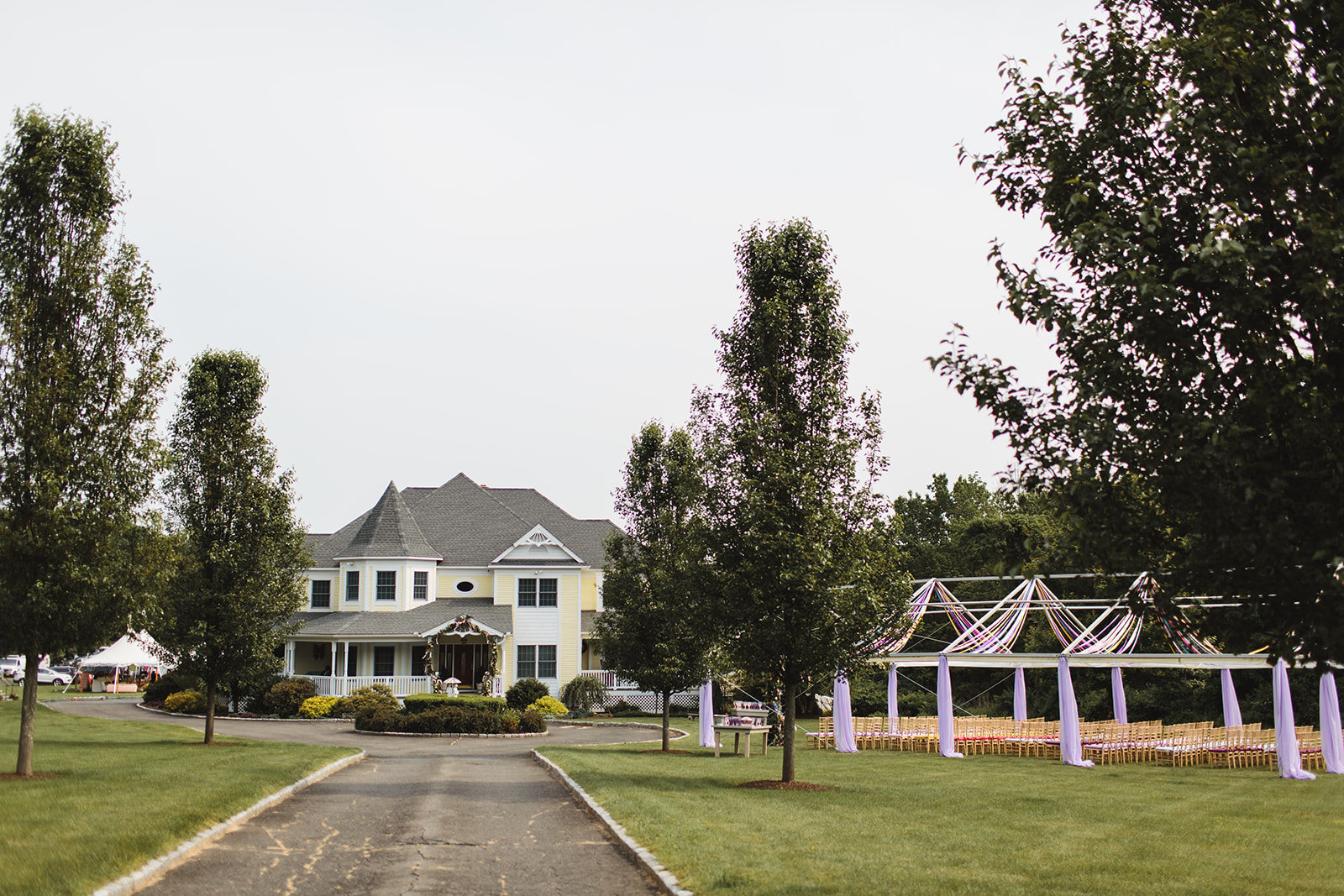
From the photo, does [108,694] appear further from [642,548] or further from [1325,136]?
[1325,136]

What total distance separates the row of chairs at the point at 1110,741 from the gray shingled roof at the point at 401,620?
1892cm

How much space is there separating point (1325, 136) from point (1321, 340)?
1482mm

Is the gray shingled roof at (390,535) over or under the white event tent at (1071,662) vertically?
over

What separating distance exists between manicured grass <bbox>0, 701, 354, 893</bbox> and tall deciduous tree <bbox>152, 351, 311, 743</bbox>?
2.57 metres

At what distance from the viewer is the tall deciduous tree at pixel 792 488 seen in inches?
704

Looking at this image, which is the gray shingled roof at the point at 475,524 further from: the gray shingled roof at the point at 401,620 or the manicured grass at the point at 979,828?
the manicured grass at the point at 979,828

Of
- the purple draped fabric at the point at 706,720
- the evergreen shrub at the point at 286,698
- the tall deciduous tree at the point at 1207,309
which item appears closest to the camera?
the tall deciduous tree at the point at 1207,309

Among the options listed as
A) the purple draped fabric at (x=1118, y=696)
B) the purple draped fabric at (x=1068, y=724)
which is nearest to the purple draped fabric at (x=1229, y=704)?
the purple draped fabric at (x=1118, y=696)

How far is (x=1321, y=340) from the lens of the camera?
7555 mm

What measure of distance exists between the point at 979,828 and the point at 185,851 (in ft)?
31.6

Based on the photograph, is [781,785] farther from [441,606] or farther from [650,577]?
[441,606]

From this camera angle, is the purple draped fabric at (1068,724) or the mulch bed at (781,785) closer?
the mulch bed at (781,785)

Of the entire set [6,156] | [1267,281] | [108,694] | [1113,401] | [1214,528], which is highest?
[6,156]

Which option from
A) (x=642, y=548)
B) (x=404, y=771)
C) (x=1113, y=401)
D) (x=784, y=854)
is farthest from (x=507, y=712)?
(x=1113, y=401)
